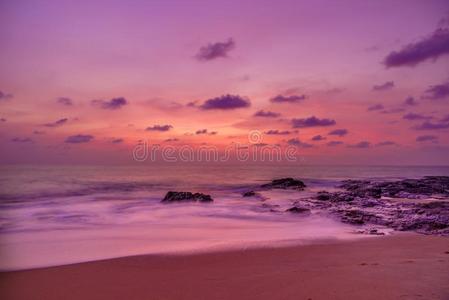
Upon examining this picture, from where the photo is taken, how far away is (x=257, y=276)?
6.23 m

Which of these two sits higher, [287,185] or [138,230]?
[287,185]

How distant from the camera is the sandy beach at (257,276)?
539cm

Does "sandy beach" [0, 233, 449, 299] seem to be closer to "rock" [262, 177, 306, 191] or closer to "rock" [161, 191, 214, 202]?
"rock" [161, 191, 214, 202]

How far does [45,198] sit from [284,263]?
2061 cm

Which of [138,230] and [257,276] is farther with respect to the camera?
[138,230]

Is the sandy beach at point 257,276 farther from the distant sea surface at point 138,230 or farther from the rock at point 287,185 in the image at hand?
the rock at point 287,185

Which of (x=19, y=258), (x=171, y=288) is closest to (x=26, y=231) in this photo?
(x=19, y=258)

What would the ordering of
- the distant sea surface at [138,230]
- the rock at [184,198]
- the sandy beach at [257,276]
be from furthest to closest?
the rock at [184,198], the distant sea surface at [138,230], the sandy beach at [257,276]

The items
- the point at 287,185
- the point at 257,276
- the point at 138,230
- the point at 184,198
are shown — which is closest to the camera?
the point at 257,276

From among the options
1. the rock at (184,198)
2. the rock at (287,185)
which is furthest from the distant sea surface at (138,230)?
the rock at (287,185)

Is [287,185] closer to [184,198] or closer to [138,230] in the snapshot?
[184,198]

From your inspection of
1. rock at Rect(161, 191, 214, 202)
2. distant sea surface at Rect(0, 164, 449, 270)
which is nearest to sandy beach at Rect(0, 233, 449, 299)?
distant sea surface at Rect(0, 164, 449, 270)

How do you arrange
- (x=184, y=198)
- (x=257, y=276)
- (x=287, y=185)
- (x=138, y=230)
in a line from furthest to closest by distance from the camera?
(x=287, y=185), (x=184, y=198), (x=138, y=230), (x=257, y=276)

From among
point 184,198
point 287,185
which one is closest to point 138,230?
point 184,198
